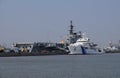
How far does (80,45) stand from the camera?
144125 mm

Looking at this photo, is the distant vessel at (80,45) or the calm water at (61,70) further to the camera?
the distant vessel at (80,45)

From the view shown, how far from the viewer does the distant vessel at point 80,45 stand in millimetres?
144587

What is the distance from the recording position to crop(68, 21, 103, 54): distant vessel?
474ft

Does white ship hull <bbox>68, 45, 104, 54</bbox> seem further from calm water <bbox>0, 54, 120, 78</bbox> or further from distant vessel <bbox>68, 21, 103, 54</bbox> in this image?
calm water <bbox>0, 54, 120, 78</bbox>

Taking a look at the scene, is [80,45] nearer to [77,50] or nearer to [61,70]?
[77,50]

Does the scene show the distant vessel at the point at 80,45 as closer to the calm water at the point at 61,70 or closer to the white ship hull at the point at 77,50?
the white ship hull at the point at 77,50

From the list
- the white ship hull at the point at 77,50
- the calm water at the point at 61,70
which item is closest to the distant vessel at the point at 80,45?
the white ship hull at the point at 77,50

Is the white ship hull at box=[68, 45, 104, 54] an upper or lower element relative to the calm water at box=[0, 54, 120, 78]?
upper

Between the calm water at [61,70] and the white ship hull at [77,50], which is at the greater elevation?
the white ship hull at [77,50]

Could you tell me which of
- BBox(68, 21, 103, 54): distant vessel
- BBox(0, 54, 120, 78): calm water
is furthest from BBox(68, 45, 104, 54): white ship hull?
BBox(0, 54, 120, 78): calm water

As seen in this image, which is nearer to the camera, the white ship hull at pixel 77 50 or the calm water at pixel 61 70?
the calm water at pixel 61 70

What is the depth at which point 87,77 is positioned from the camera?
43.7m

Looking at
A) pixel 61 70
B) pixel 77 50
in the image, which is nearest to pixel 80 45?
pixel 77 50

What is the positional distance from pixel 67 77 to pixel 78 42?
105 meters
